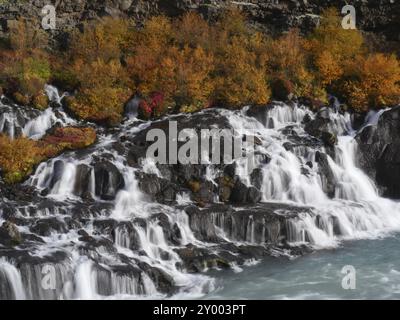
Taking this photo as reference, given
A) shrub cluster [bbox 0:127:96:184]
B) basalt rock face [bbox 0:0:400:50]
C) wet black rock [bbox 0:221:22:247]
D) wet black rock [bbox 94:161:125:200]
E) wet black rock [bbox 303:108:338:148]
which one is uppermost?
basalt rock face [bbox 0:0:400:50]

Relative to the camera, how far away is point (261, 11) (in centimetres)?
4878

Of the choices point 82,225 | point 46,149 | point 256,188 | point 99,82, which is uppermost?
point 99,82

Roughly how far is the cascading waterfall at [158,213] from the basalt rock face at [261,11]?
1095 centimetres

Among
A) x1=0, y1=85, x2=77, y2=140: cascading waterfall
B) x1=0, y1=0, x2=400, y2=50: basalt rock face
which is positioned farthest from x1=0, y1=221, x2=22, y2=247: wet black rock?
x1=0, y1=0, x2=400, y2=50: basalt rock face

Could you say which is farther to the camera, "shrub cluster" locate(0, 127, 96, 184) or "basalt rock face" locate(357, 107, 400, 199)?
"basalt rock face" locate(357, 107, 400, 199)

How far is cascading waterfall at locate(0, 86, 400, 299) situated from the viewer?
22.4 metres

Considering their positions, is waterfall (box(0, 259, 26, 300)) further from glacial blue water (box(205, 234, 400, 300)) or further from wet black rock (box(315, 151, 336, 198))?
wet black rock (box(315, 151, 336, 198))

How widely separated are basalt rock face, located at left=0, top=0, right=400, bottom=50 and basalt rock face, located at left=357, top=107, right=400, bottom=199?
14.5m

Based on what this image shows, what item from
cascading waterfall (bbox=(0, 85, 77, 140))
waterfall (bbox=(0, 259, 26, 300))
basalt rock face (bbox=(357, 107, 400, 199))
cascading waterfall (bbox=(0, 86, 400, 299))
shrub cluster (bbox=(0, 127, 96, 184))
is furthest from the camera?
basalt rock face (bbox=(357, 107, 400, 199))

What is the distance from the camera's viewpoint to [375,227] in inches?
1184

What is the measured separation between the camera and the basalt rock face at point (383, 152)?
34094 millimetres

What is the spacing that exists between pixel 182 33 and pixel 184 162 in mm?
16772
